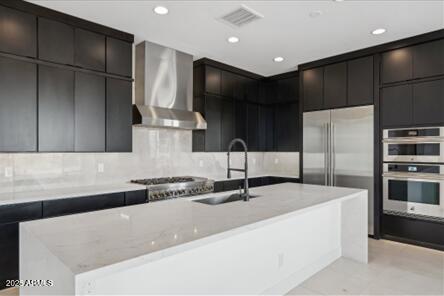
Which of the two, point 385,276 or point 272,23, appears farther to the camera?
point 272,23

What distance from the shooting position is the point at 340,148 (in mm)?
4324

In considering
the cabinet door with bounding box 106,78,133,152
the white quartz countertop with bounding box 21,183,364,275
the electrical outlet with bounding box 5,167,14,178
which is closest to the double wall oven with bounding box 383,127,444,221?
the white quartz countertop with bounding box 21,183,364,275

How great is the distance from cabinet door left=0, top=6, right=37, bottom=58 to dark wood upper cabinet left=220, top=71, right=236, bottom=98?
279cm

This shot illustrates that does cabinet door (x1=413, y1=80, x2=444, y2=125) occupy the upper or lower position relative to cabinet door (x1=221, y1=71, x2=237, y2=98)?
lower

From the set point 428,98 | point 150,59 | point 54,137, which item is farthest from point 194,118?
point 428,98

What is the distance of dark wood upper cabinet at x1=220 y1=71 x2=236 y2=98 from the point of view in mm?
4871

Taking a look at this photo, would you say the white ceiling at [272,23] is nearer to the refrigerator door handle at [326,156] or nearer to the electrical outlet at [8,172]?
the refrigerator door handle at [326,156]

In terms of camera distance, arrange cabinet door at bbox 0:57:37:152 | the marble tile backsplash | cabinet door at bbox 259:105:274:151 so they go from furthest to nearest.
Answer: cabinet door at bbox 259:105:274:151, the marble tile backsplash, cabinet door at bbox 0:57:37:152

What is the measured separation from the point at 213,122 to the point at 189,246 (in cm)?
354

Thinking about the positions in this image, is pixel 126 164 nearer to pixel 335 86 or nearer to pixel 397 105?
pixel 335 86

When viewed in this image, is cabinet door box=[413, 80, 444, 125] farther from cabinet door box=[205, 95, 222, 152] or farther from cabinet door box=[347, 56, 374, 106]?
cabinet door box=[205, 95, 222, 152]

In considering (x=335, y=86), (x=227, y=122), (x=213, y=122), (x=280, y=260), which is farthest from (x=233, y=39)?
(x=280, y=260)

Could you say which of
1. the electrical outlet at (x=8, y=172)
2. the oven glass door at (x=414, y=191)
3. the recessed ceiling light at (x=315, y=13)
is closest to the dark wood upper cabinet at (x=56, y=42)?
the electrical outlet at (x=8, y=172)

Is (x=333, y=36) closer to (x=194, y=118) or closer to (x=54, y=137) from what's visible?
(x=194, y=118)
